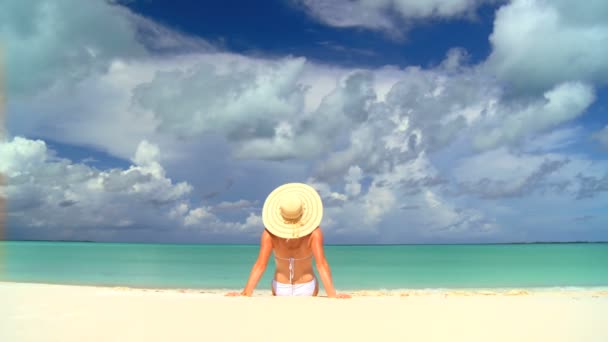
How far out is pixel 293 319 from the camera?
14.4 feet

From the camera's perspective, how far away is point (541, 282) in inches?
677

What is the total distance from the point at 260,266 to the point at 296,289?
715mm

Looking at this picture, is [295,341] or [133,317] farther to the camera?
[133,317]

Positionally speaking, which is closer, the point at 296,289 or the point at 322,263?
the point at 322,263

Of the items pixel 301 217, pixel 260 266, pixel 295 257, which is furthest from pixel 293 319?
pixel 295 257

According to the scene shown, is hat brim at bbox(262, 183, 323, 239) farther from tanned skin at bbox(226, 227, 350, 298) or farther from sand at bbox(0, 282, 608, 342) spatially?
sand at bbox(0, 282, 608, 342)

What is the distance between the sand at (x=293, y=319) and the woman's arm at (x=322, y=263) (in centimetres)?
51

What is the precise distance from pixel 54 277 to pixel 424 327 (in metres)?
16.4

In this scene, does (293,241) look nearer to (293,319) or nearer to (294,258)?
(294,258)

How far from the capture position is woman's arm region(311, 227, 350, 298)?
591cm

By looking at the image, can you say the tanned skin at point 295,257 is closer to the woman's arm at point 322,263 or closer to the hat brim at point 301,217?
the woman's arm at point 322,263

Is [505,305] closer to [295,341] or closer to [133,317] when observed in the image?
[295,341]

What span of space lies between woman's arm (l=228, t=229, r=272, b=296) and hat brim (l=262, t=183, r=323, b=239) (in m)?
0.17

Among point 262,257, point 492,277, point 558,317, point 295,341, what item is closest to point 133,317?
point 295,341
